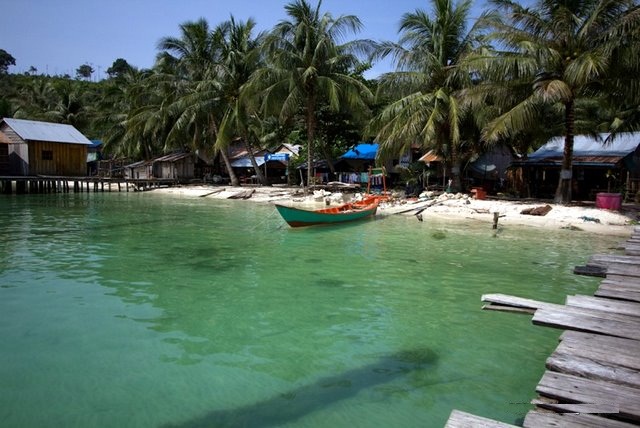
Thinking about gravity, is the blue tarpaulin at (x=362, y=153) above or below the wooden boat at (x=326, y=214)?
above

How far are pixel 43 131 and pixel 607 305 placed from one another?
38.9 m

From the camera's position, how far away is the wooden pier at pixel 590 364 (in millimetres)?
3180

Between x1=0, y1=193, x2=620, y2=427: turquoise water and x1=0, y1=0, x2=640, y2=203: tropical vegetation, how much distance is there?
834 cm

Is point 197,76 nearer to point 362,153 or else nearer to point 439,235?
point 362,153

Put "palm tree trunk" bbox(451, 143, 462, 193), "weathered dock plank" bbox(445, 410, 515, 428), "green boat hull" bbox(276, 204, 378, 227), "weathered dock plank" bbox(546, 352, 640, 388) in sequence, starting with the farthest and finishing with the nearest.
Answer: "palm tree trunk" bbox(451, 143, 462, 193) → "green boat hull" bbox(276, 204, 378, 227) → "weathered dock plank" bbox(546, 352, 640, 388) → "weathered dock plank" bbox(445, 410, 515, 428)

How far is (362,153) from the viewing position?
→ 3412 cm

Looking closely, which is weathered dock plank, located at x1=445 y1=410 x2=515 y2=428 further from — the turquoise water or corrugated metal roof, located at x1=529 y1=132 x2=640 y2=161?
corrugated metal roof, located at x1=529 y1=132 x2=640 y2=161

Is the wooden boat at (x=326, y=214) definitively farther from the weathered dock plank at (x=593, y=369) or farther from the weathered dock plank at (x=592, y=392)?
the weathered dock plank at (x=592, y=392)

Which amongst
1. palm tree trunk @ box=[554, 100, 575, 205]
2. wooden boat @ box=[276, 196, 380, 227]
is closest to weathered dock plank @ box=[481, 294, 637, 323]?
wooden boat @ box=[276, 196, 380, 227]

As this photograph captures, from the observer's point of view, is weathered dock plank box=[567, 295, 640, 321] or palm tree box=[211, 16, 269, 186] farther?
palm tree box=[211, 16, 269, 186]

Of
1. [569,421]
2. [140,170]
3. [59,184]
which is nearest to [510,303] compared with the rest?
[569,421]

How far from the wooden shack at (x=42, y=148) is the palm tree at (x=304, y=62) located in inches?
671

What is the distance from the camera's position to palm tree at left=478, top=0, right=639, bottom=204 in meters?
17.8

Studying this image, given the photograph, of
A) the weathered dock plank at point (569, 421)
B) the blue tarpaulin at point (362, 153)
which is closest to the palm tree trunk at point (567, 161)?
the blue tarpaulin at point (362, 153)
